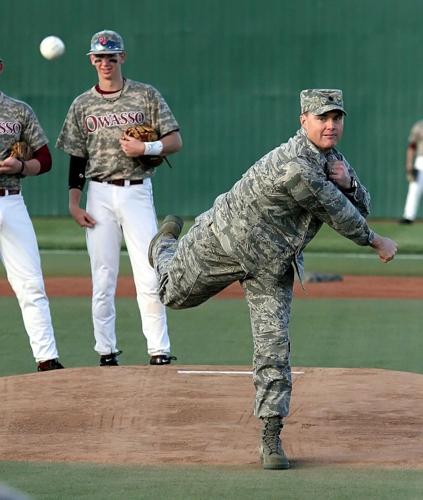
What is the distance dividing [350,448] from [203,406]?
3.69 ft

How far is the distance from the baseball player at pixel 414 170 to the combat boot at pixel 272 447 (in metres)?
14.0

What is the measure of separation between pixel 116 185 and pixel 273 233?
9.42 feet

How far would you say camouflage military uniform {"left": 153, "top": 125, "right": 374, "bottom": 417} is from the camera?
5801 millimetres

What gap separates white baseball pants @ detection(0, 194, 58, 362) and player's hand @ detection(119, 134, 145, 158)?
0.78 m

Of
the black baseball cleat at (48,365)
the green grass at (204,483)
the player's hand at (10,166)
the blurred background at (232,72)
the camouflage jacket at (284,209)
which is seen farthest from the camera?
the blurred background at (232,72)

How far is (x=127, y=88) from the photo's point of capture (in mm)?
A: 8781

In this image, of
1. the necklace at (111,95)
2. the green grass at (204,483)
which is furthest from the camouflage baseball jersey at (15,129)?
the green grass at (204,483)

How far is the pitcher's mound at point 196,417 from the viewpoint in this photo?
6270 millimetres

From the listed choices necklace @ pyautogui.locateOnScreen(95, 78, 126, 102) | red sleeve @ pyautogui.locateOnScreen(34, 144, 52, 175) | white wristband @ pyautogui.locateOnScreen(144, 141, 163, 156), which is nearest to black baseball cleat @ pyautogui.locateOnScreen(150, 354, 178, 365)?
white wristband @ pyautogui.locateOnScreen(144, 141, 163, 156)

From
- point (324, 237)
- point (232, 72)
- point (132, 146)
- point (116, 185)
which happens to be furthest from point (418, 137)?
point (132, 146)

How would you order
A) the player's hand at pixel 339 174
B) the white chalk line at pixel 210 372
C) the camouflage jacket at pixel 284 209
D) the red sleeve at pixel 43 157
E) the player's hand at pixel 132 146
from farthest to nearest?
the red sleeve at pixel 43 157 < the player's hand at pixel 132 146 < the white chalk line at pixel 210 372 < the player's hand at pixel 339 174 < the camouflage jacket at pixel 284 209

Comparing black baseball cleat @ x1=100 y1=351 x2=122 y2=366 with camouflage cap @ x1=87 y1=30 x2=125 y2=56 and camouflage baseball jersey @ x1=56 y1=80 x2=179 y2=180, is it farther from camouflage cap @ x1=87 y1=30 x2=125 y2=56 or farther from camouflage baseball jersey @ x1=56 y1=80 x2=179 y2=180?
camouflage cap @ x1=87 y1=30 x2=125 y2=56

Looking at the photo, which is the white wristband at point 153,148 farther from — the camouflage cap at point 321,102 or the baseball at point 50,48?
the baseball at point 50,48

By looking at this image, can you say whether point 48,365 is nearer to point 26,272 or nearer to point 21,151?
point 26,272
